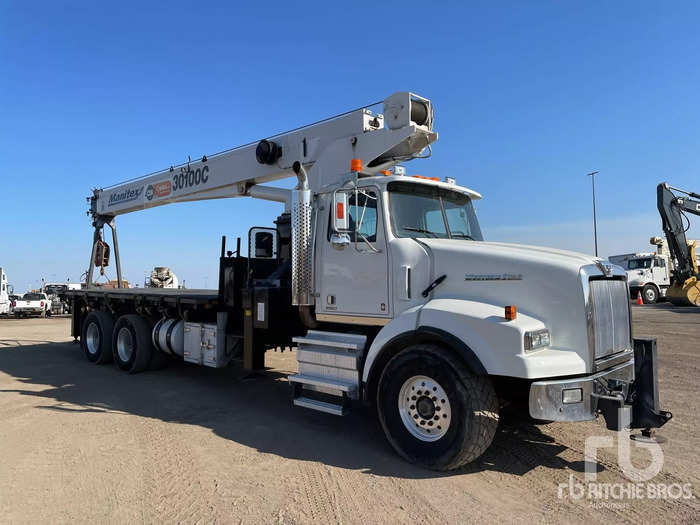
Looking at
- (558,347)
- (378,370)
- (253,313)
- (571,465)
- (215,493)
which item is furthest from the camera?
(253,313)

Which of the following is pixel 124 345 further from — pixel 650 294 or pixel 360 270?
pixel 650 294

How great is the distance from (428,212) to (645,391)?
2.70 metres

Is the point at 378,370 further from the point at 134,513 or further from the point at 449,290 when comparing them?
the point at 134,513

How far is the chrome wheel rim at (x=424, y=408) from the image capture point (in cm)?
407

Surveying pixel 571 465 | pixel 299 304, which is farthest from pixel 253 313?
pixel 571 465

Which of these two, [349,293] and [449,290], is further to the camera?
[349,293]

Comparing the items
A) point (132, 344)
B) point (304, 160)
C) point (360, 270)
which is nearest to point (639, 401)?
point (360, 270)

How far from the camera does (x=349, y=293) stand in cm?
520

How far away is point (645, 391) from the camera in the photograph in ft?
14.1

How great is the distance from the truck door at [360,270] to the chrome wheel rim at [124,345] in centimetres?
543

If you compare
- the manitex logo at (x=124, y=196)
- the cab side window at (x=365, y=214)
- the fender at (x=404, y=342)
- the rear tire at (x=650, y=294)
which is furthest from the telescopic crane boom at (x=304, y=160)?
the rear tire at (x=650, y=294)

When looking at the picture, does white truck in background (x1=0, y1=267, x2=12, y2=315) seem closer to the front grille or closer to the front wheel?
the front wheel

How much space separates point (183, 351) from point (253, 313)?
8.24ft

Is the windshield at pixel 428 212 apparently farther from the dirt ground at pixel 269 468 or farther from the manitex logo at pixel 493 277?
the dirt ground at pixel 269 468
